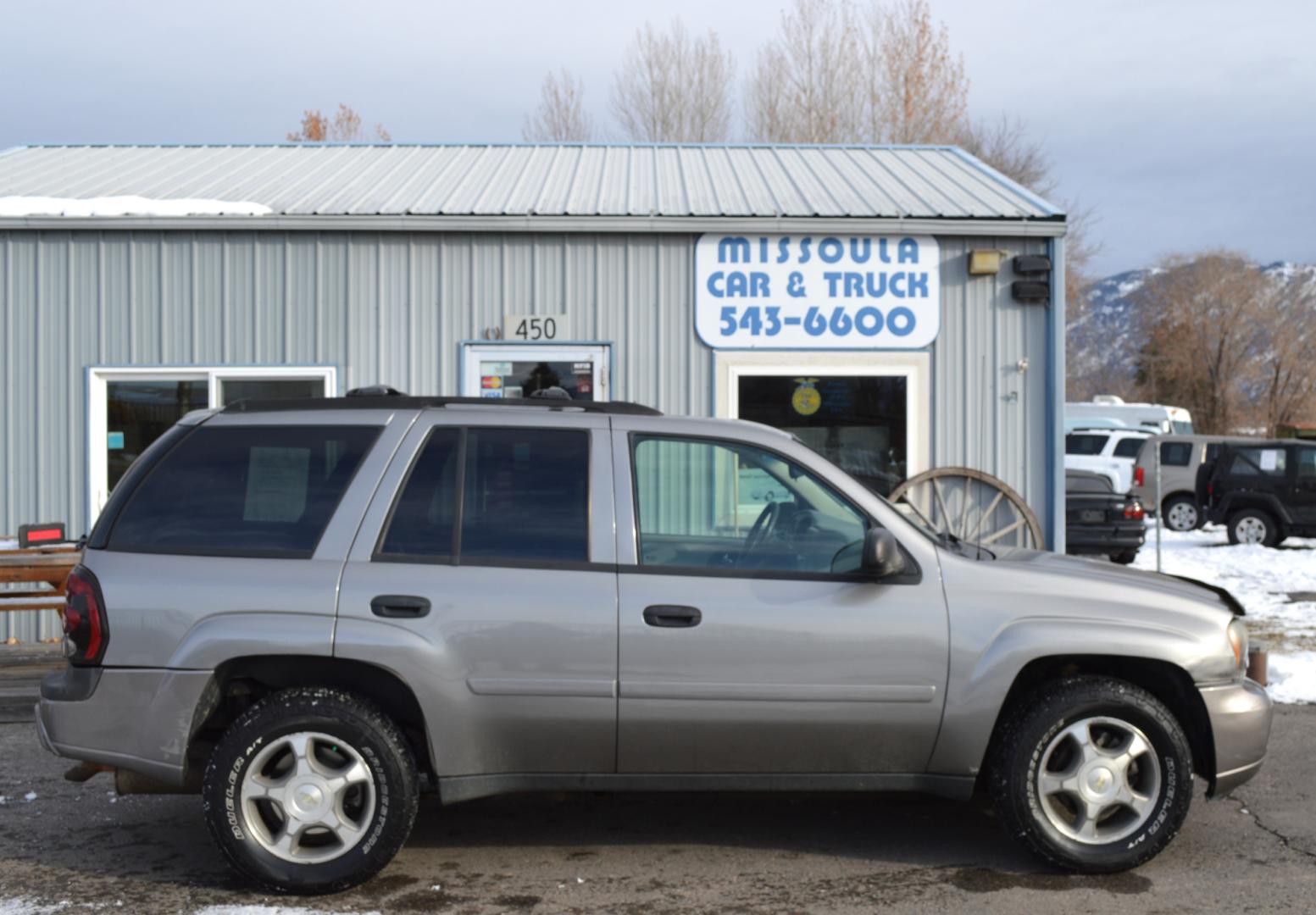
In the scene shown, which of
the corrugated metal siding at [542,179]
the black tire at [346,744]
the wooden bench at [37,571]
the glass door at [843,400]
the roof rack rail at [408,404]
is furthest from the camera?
the corrugated metal siding at [542,179]

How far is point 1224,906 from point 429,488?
10.4 ft

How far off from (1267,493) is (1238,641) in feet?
50.4

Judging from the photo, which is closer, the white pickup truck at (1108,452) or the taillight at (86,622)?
the taillight at (86,622)

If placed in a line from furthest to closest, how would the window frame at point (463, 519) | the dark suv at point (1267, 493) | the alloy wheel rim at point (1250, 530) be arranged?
the alloy wheel rim at point (1250, 530), the dark suv at point (1267, 493), the window frame at point (463, 519)

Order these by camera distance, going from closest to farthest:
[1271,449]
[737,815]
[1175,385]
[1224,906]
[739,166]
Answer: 1. [1224,906]
2. [737,815]
3. [739,166]
4. [1271,449]
5. [1175,385]

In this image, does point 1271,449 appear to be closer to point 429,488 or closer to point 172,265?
point 172,265

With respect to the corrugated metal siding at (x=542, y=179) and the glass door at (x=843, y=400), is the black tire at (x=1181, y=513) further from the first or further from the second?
the glass door at (x=843, y=400)

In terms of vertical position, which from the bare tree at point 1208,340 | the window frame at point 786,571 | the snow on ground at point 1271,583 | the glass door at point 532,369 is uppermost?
the bare tree at point 1208,340

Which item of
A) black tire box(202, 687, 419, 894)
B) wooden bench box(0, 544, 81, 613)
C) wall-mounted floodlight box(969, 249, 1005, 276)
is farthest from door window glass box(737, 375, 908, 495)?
black tire box(202, 687, 419, 894)

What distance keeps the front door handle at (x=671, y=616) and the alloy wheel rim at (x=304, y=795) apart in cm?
114

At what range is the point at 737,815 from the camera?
5.62 m

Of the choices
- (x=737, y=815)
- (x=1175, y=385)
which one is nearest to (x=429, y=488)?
(x=737, y=815)

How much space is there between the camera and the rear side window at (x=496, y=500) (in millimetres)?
4652

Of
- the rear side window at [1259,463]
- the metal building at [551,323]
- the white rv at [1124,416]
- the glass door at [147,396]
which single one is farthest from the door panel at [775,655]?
the white rv at [1124,416]
